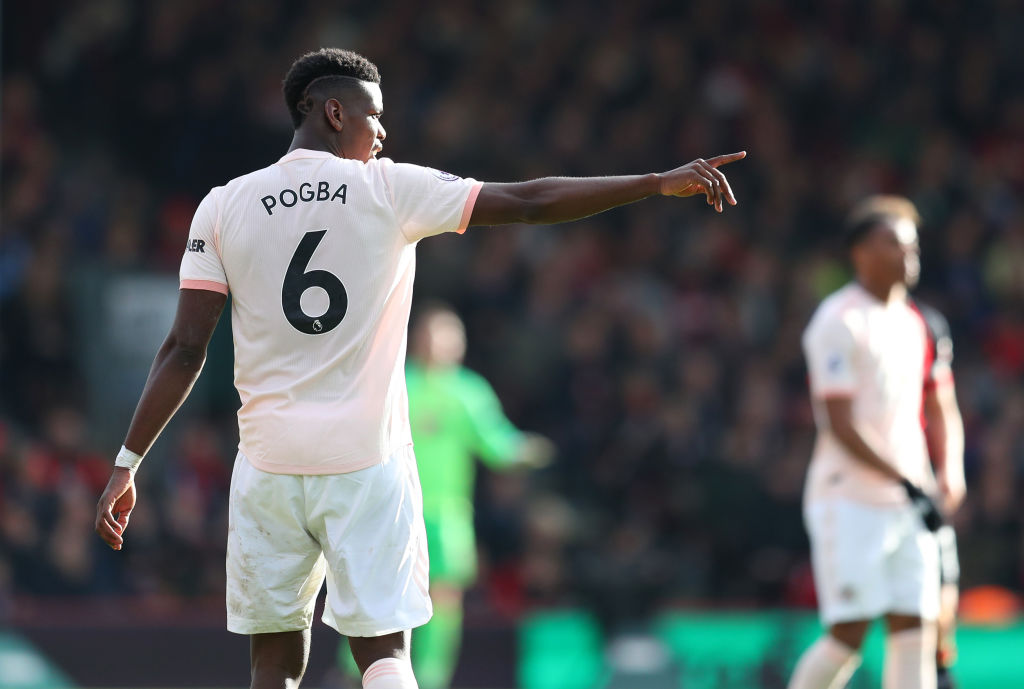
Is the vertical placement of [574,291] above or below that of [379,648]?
above

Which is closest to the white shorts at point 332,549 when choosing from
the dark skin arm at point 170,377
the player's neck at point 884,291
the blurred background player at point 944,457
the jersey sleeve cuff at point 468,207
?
the dark skin arm at point 170,377

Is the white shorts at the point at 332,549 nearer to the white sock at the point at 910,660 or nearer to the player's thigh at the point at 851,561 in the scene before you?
the player's thigh at the point at 851,561

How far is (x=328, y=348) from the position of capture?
14.3ft

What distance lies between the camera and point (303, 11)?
14352 mm

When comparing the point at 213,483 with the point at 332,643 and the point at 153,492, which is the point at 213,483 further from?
the point at 332,643

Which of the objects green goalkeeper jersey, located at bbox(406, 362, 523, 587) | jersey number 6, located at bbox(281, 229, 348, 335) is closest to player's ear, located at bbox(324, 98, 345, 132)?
jersey number 6, located at bbox(281, 229, 348, 335)

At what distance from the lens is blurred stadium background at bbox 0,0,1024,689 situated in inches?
388


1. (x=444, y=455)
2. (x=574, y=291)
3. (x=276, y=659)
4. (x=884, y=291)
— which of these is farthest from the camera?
(x=574, y=291)

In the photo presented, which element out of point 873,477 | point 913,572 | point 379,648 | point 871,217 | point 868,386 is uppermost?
point 871,217

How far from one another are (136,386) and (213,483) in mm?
1039

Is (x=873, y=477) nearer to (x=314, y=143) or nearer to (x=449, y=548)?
(x=314, y=143)

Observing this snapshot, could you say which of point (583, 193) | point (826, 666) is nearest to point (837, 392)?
point (826, 666)

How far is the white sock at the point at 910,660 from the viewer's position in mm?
6180

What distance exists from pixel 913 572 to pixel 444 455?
353 centimetres
